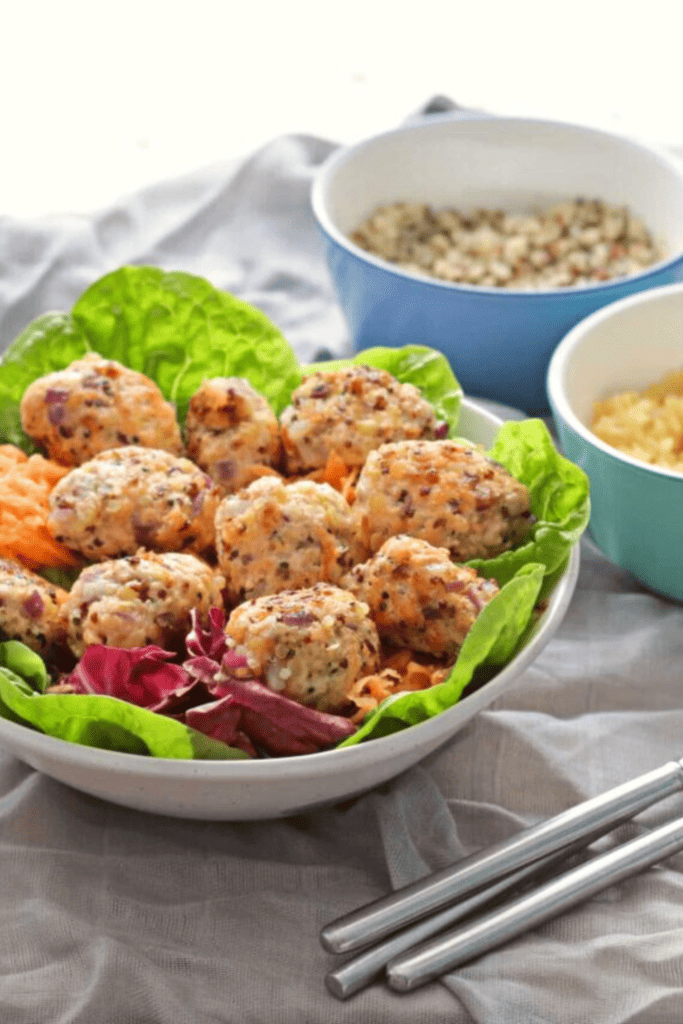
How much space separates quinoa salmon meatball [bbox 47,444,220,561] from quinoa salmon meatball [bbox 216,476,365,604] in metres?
0.07

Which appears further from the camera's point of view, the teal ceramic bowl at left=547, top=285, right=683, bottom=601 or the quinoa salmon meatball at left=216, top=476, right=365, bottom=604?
the teal ceramic bowl at left=547, top=285, right=683, bottom=601

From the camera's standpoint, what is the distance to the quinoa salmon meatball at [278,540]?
2.39 m

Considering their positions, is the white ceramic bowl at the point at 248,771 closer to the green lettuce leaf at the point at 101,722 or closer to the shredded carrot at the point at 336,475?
the green lettuce leaf at the point at 101,722

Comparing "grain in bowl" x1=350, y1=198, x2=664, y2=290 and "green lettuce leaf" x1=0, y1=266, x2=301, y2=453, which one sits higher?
"green lettuce leaf" x1=0, y1=266, x2=301, y2=453

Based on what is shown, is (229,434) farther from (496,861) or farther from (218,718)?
(496,861)

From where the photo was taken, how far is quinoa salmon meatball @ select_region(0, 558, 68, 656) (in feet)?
7.53

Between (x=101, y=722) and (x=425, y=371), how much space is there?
118cm

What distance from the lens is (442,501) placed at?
2477 millimetres

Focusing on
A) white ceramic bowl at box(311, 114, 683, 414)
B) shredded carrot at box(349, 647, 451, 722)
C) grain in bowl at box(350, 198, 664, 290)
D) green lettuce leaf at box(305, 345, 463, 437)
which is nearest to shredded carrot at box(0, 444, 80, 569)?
shredded carrot at box(349, 647, 451, 722)

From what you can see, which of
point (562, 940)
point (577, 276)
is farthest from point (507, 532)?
point (577, 276)

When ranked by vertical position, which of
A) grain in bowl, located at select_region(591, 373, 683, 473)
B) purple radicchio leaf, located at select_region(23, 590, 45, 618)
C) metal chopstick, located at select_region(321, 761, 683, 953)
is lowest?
metal chopstick, located at select_region(321, 761, 683, 953)

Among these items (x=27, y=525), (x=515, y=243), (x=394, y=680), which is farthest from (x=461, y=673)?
(x=515, y=243)

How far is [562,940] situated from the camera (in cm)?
229

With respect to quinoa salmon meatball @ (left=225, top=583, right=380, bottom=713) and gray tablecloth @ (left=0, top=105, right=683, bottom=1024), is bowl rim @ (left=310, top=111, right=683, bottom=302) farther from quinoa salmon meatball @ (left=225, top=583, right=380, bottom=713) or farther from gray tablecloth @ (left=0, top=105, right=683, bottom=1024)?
quinoa salmon meatball @ (left=225, top=583, right=380, bottom=713)
